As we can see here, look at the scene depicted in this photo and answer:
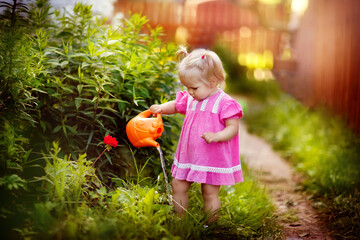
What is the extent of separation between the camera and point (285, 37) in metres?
11.2

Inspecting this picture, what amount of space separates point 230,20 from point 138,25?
962 centimetres

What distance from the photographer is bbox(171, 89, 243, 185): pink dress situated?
265 cm

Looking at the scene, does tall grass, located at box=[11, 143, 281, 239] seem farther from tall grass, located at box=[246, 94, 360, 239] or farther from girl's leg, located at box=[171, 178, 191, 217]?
tall grass, located at box=[246, 94, 360, 239]

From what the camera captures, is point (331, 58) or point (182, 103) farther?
point (331, 58)

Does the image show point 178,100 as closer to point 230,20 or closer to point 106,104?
point 106,104

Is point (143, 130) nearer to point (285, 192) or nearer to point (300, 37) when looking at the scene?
point (285, 192)

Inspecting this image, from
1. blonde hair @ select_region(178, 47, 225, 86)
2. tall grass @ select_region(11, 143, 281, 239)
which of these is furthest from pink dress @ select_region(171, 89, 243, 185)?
tall grass @ select_region(11, 143, 281, 239)

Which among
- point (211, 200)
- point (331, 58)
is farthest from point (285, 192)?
point (331, 58)

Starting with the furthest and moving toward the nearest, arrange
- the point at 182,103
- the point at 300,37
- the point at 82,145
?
the point at 300,37 < the point at 82,145 < the point at 182,103

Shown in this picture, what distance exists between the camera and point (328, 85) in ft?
20.7

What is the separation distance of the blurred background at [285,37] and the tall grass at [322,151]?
1.11 ft

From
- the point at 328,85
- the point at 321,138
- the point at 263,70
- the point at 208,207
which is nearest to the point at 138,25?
the point at 208,207

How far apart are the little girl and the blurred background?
60.6 inches

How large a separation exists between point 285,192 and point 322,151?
36.4 inches
